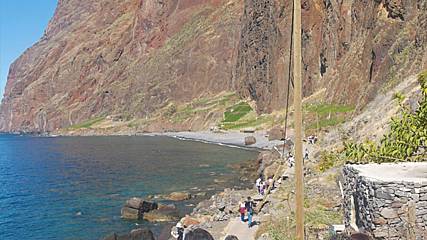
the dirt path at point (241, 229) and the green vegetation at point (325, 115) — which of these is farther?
the green vegetation at point (325, 115)

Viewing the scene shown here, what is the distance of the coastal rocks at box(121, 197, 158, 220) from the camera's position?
36031 millimetres

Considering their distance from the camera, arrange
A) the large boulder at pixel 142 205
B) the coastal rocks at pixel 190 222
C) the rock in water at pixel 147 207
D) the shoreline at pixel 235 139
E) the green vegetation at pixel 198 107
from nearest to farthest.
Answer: the coastal rocks at pixel 190 222 < the large boulder at pixel 142 205 < the rock in water at pixel 147 207 < the shoreline at pixel 235 139 < the green vegetation at pixel 198 107

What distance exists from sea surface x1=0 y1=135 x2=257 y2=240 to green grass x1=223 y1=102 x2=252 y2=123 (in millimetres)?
36136

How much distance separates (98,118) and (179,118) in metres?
55.9

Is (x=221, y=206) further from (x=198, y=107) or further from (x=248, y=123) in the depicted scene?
(x=198, y=107)

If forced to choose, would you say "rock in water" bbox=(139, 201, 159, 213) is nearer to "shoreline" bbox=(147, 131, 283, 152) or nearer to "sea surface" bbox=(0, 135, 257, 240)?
"sea surface" bbox=(0, 135, 257, 240)

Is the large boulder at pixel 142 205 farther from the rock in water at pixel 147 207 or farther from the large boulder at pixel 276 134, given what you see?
the large boulder at pixel 276 134

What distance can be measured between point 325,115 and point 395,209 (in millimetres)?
60365

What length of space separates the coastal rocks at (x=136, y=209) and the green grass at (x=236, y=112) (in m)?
89.5

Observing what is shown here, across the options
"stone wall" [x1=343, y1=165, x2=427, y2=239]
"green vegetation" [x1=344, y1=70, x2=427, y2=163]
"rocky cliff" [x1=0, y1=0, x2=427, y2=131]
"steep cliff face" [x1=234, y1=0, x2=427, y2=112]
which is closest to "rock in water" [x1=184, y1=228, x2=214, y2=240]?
"green vegetation" [x1=344, y1=70, x2=427, y2=163]

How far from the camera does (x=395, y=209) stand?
11469 mm

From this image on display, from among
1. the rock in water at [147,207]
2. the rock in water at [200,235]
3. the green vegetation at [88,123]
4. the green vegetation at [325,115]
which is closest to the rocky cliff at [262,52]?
the green vegetation at [325,115]

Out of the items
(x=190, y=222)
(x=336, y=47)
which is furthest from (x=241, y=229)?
(x=336, y=47)

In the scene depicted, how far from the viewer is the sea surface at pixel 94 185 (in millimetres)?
35938
